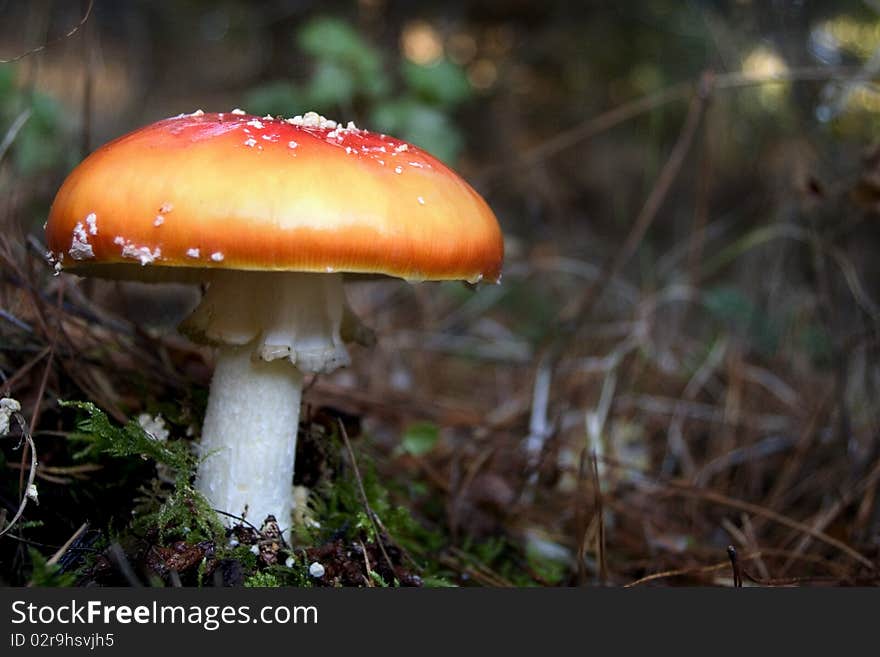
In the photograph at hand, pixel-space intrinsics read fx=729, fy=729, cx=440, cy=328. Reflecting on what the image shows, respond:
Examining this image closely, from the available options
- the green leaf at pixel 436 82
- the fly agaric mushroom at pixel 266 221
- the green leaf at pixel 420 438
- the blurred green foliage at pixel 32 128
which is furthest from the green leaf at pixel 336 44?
the fly agaric mushroom at pixel 266 221

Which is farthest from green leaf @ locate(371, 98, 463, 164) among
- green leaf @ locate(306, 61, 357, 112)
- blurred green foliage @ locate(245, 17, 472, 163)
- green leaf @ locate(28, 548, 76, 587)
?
green leaf @ locate(28, 548, 76, 587)

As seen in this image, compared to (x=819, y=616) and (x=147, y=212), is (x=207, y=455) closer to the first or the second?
(x=147, y=212)

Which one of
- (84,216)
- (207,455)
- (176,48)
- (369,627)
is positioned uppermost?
(176,48)

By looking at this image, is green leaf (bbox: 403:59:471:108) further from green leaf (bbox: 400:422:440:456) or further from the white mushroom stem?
the white mushroom stem

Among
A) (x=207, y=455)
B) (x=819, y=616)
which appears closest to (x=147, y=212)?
(x=207, y=455)

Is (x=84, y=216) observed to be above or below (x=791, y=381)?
above

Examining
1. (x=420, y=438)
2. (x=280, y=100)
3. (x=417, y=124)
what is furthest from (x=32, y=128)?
(x=420, y=438)

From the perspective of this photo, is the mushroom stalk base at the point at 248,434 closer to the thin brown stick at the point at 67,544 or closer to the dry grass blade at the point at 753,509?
the thin brown stick at the point at 67,544
